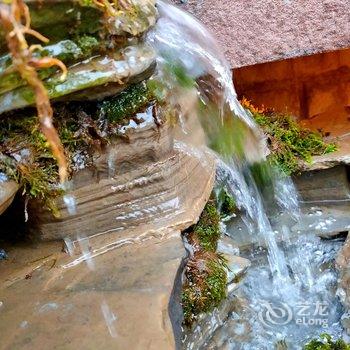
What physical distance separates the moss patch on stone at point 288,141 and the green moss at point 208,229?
2.78 feet

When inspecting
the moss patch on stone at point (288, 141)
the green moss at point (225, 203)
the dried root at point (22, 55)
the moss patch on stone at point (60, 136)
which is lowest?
the green moss at point (225, 203)

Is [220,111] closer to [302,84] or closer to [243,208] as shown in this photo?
[243,208]

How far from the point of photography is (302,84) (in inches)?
187

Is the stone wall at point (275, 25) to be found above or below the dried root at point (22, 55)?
below

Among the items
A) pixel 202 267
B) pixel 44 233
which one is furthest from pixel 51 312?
pixel 202 267

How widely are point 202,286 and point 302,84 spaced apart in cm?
241

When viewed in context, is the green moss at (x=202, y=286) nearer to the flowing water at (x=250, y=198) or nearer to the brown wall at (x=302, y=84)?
the flowing water at (x=250, y=198)

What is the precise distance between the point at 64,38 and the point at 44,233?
1053mm

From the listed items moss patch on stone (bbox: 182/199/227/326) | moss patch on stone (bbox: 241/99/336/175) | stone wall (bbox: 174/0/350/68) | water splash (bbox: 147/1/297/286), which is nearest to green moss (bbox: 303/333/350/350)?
moss patch on stone (bbox: 182/199/227/326)

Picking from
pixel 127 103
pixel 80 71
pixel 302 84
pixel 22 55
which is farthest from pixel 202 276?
pixel 302 84

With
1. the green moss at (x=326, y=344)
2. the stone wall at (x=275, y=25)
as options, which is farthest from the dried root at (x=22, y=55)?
the stone wall at (x=275, y=25)

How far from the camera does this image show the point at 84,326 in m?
2.44

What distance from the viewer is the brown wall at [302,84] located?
15.4ft

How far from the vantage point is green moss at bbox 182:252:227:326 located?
2912 millimetres
